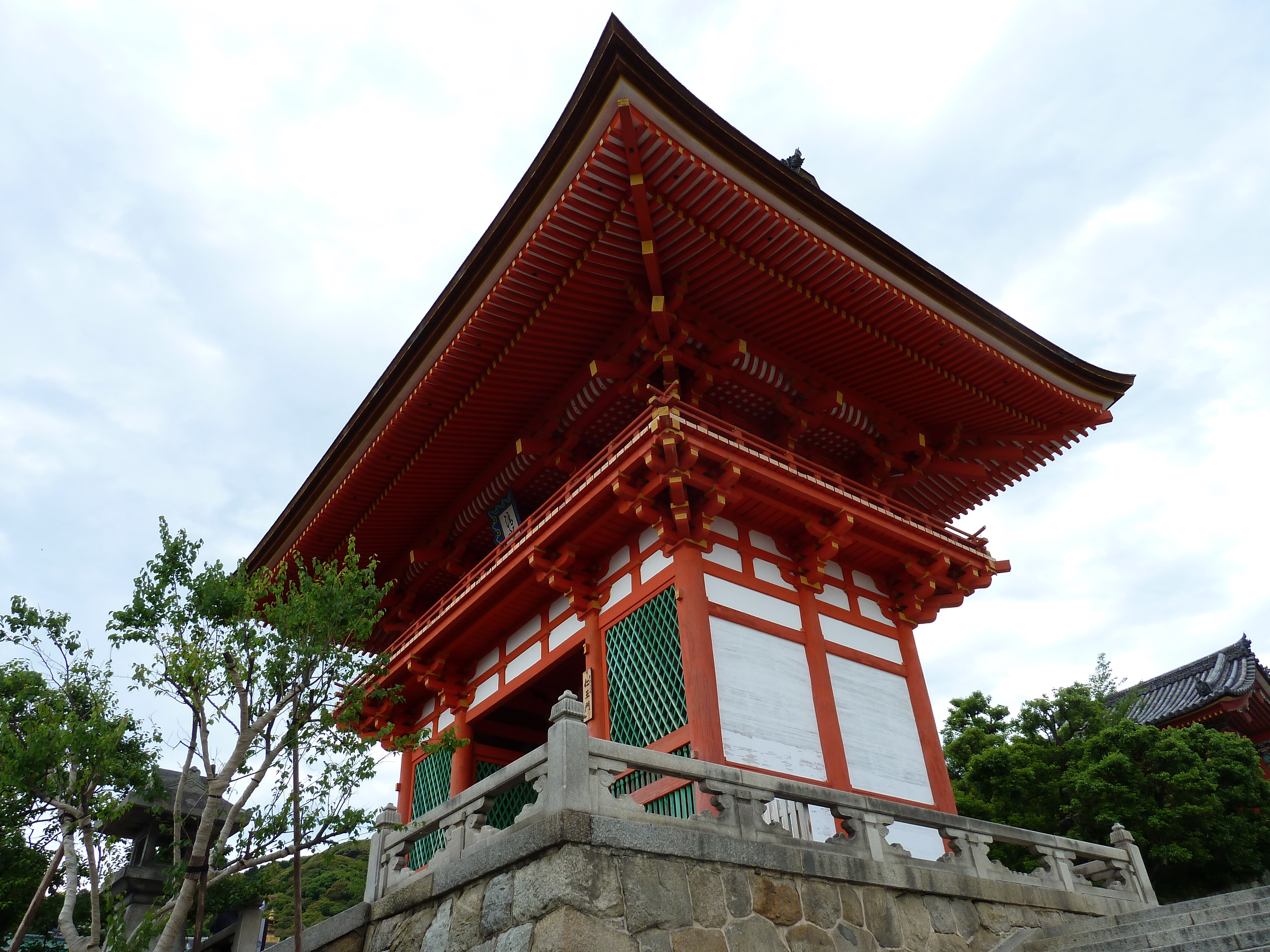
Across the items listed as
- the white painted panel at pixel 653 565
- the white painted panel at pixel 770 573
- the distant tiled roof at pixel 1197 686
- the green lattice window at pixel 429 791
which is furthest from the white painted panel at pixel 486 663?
the distant tiled roof at pixel 1197 686

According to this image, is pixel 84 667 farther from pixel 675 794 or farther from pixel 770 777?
pixel 770 777

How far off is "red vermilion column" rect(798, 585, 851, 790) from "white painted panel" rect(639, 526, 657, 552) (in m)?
1.98

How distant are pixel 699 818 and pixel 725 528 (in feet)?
15.8

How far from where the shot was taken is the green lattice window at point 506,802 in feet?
42.5

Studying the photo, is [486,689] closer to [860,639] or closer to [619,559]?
[619,559]

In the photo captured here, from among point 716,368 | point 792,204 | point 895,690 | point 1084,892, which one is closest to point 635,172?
point 792,204

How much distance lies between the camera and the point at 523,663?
12.7 metres

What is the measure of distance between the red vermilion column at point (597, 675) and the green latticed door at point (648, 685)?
0.07 meters

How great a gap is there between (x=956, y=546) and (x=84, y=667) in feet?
34.5

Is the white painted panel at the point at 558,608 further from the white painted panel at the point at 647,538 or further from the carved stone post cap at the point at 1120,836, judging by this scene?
the carved stone post cap at the point at 1120,836

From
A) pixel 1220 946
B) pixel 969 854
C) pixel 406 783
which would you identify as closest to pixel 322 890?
pixel 406 783

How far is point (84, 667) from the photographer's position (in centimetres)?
909

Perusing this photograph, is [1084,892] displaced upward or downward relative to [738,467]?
downward

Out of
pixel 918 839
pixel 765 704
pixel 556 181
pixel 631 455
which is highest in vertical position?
pixel 556 181
